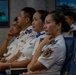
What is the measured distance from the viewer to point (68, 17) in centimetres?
497

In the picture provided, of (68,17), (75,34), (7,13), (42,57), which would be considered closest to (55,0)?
(7,13)

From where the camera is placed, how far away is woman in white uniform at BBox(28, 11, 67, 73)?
329 cm

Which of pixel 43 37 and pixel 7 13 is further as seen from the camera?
pixel 7 13

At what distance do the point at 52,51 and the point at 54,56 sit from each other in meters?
0.06

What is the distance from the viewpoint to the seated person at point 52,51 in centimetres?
329

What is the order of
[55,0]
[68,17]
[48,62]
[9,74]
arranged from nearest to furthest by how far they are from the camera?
[48,62]
[9,74]
[68,17]
[55,0]

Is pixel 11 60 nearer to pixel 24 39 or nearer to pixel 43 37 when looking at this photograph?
pixel 24 39

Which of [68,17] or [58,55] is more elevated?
[68,17]

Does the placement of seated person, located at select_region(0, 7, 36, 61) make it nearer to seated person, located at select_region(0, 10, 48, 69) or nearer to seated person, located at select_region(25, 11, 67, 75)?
seated person, located at select_region(0, 10, 48, 69)

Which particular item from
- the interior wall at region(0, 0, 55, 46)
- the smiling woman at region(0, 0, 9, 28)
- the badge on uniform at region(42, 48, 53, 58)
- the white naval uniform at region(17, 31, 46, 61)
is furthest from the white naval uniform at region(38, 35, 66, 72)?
the smiling woman at region(0, 0, 9, 28)

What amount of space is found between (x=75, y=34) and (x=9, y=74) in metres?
1.07

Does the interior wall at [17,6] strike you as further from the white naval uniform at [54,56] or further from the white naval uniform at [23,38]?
the white naval uniform at [54,56]

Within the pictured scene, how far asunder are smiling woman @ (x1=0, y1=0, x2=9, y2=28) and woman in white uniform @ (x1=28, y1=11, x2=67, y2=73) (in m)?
3.56

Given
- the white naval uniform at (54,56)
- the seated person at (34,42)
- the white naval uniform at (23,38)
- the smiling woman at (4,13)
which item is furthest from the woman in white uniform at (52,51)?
the smiling woman at (4,13)
